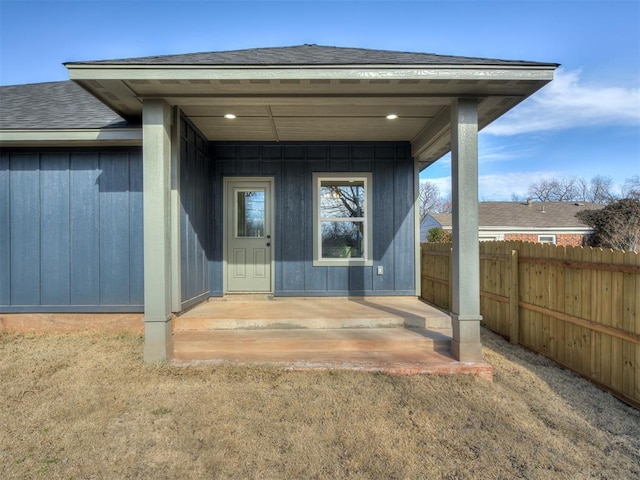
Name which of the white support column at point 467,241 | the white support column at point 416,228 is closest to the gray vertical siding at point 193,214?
the white support column at point 467,241

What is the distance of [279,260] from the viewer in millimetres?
5879

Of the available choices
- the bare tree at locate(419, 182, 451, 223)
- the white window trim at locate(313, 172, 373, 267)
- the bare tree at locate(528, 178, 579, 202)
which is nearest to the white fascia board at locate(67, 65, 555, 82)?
the white window trim at locate(313, 172, 373, 267)

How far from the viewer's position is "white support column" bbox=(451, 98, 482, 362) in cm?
358

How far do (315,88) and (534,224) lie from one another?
1806cm

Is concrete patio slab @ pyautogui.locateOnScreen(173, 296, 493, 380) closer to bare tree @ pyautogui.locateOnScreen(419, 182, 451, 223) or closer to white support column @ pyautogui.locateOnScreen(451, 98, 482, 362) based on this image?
white support column @ pyautogui.locateOnScreen(451, 98, 482, 362)

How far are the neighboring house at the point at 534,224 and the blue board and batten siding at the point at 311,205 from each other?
39.2ft

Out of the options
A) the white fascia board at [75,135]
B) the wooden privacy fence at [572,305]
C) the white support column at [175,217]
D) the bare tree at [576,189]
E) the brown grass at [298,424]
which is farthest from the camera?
the bare tree at [576,189]

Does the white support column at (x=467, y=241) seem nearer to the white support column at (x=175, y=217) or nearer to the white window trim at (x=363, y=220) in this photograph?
the white window trim at (x=363, y=220)

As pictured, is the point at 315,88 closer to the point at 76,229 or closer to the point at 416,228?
the point at 416,228

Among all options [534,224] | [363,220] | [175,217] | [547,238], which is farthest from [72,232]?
[547,238]

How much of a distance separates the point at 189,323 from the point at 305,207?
2667 mm

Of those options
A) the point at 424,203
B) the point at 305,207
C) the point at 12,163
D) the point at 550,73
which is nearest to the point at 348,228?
the point at 305,207

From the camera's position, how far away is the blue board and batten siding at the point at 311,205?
5.88 m

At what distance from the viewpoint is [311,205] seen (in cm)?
593
